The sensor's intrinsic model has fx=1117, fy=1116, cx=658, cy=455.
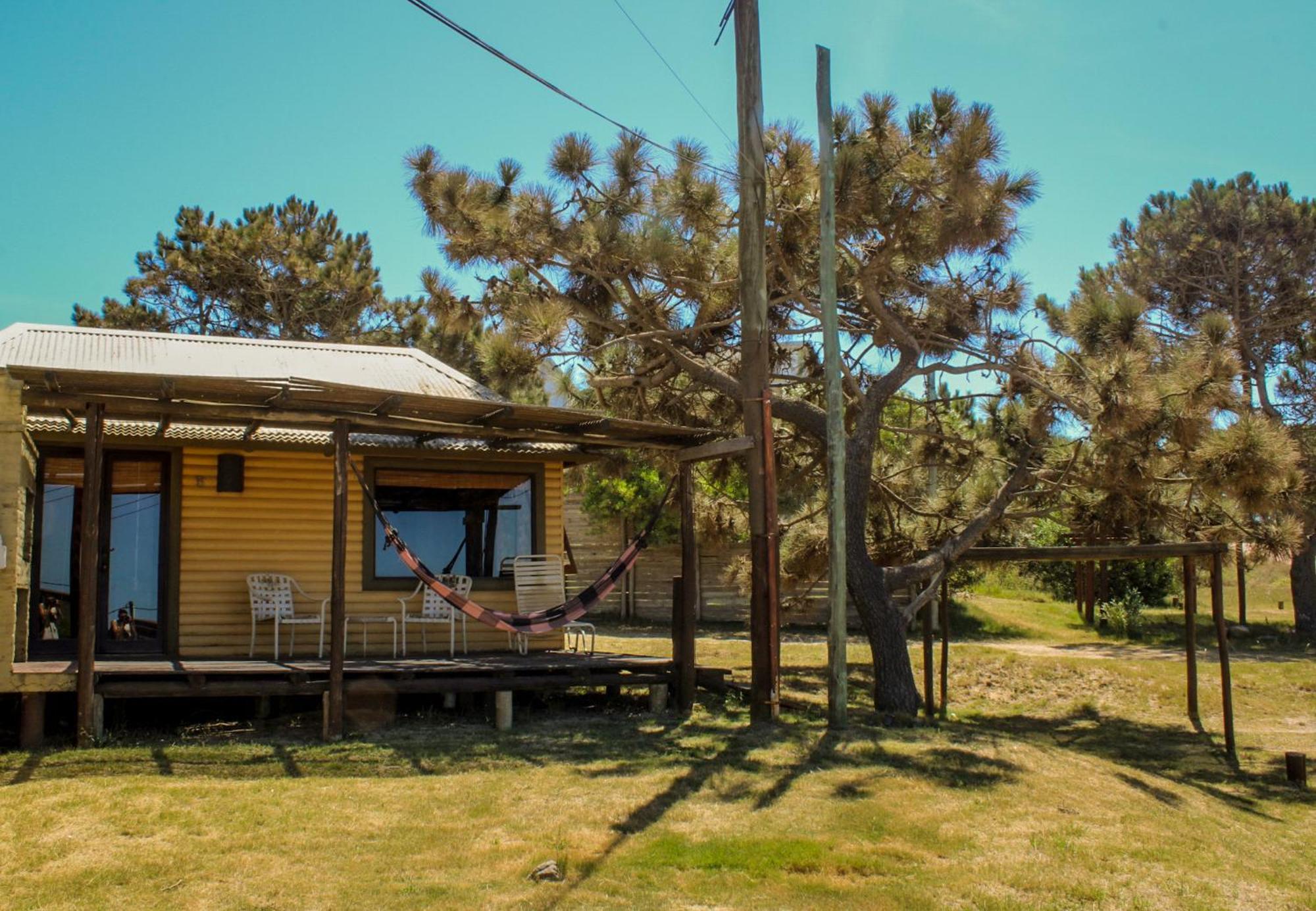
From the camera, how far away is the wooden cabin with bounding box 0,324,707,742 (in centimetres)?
838

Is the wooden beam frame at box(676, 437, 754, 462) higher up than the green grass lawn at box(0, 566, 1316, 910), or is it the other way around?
the wooden beam frame at box(676, 437, 754, 462)

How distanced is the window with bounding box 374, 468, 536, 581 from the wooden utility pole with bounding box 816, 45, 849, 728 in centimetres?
349

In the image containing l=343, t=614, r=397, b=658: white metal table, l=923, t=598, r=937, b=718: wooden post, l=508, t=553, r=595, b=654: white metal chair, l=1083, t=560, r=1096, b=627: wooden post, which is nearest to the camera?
l=343, t=614, r=397, b=658: white metal table

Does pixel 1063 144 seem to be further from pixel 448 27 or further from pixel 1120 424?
pixel 448 27

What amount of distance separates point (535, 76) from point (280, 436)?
3.91 m

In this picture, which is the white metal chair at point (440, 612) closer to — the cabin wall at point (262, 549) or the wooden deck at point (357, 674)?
the cabin wall at point (262, 549)

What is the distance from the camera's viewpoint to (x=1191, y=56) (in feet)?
36.8

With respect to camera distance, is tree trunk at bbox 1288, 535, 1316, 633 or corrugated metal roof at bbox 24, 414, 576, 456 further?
tree trunk at bbox 1288, 535, 1316, 633

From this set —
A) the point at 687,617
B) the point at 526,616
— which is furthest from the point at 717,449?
the point at 526,616

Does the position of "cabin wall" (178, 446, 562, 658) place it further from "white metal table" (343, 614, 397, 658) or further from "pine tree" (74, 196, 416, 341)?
"pine tree" (74, 196, 416, 341)

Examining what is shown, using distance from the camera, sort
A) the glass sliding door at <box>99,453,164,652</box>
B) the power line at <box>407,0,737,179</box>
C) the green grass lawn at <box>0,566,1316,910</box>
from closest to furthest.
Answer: the green grass lawn at <box>0,566,1316,910</box> < the power line at <box>407,0,737,179</box> < the glass sliding door at <box>99,453,164,652</box>

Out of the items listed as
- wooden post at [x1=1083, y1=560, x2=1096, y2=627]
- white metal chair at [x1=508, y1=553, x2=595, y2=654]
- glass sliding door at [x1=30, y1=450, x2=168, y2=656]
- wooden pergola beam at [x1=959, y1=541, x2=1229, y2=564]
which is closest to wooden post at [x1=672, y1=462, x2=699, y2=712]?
white metal chair at [x1=508, y1=553, x2=595, y2=654]

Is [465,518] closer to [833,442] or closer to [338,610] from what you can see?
[338,610]

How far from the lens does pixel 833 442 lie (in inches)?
331
